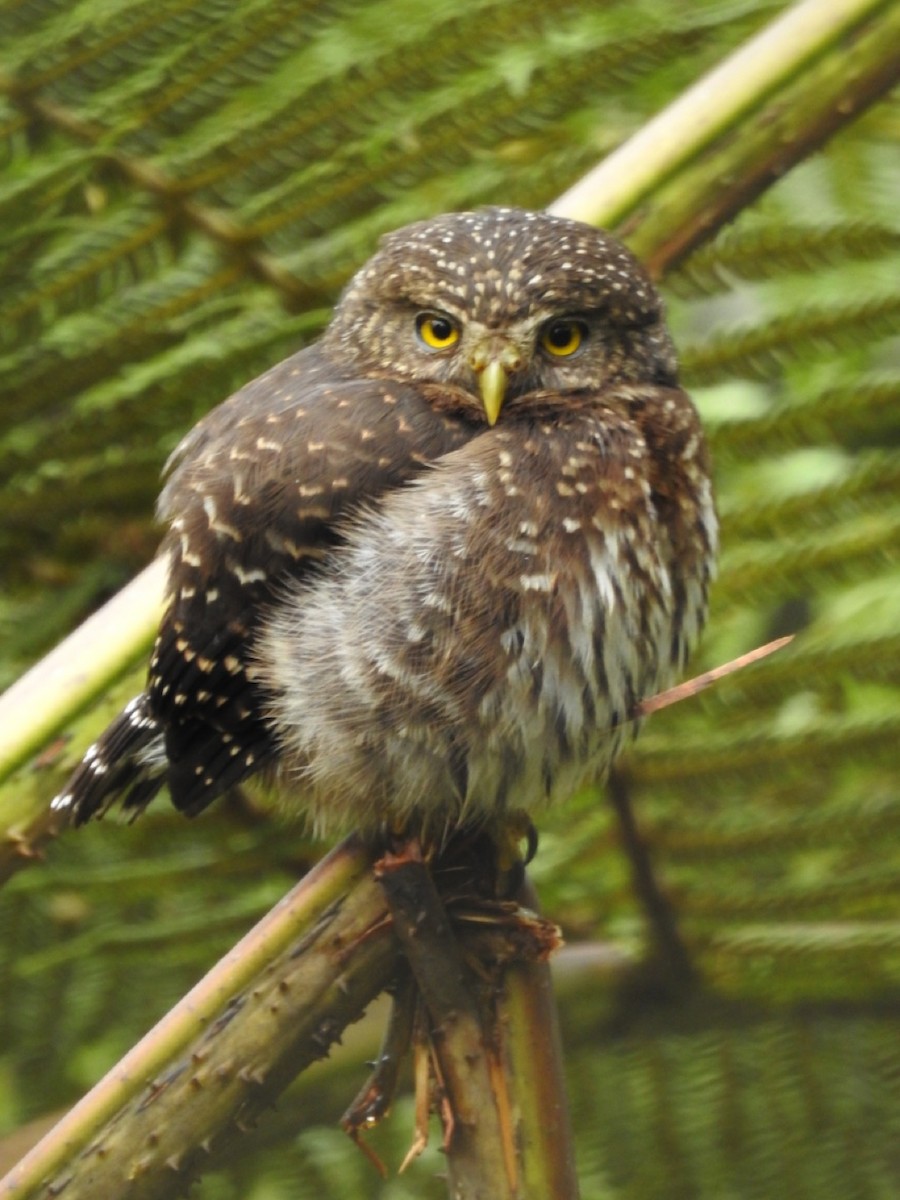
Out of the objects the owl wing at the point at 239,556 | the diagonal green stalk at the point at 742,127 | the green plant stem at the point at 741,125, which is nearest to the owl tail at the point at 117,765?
the owl wing at the point at 239,556

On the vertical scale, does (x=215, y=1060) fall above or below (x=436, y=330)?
below

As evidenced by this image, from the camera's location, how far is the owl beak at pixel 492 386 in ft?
4.55

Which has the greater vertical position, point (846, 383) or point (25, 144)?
point (25, 144)

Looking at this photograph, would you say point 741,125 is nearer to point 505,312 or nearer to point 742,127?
point 742,127

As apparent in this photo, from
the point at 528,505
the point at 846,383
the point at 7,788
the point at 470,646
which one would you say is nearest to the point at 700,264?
the point at 846,383

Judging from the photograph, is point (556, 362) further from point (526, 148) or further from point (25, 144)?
point (25, 144)

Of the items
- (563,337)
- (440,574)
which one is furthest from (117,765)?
(563,337)

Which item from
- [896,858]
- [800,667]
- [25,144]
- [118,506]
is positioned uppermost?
[25,144]

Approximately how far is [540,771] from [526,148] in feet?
3.13

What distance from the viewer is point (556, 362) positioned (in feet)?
4.92

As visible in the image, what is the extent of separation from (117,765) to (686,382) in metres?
0.89

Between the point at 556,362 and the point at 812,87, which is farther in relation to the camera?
the point at 812,87

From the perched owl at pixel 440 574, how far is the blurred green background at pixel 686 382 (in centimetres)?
48

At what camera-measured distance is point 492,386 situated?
1390 millimetres
